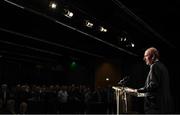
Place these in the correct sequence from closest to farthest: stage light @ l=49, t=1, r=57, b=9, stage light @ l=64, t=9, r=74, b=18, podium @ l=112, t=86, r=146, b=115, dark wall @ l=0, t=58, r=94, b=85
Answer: podium @ l=112, t=86, r=146, b=115
stage light @ l=49, t=1, r=57, b=9
stage light @ l=64, t=9, r=74, b=18
dark wall @ l=0, t=58, r=94, b=85

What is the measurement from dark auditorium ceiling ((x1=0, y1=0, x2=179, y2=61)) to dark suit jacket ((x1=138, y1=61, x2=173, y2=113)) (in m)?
4.67

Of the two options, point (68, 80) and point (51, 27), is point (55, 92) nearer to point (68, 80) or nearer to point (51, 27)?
point (51, 27)

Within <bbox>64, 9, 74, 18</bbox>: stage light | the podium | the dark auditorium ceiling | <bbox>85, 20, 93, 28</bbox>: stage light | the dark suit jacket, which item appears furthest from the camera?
<bbox>85, 20, 93, 28</bbox>: stage light

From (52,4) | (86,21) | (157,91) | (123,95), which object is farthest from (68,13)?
(157,91)

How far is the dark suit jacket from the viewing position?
9.02 feet

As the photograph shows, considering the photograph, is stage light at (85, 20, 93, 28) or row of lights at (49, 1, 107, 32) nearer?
row of lights at (49, 1, 107, 32)

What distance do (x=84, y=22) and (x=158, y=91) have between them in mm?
6322

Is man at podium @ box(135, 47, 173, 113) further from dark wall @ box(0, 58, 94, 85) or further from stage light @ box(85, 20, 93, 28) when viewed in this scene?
dark wall @ box(0, 58, 94, 85)

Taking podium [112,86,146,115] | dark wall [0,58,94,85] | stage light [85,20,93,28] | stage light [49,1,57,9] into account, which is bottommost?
podium [112,86,146,115]

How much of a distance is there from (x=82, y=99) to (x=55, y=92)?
111cm

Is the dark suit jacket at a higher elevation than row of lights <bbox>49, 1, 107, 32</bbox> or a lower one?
lower

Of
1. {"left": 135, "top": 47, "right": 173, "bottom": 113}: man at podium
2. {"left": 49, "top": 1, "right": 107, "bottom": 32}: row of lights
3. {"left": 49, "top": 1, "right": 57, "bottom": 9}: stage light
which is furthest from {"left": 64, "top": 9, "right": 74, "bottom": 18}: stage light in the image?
{"left": 135, "top": 47, "right": 173, "bottom": 113}: man at podium

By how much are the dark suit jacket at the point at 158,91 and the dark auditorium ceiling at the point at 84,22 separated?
4.67m

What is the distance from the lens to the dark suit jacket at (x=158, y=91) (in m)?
2.75
